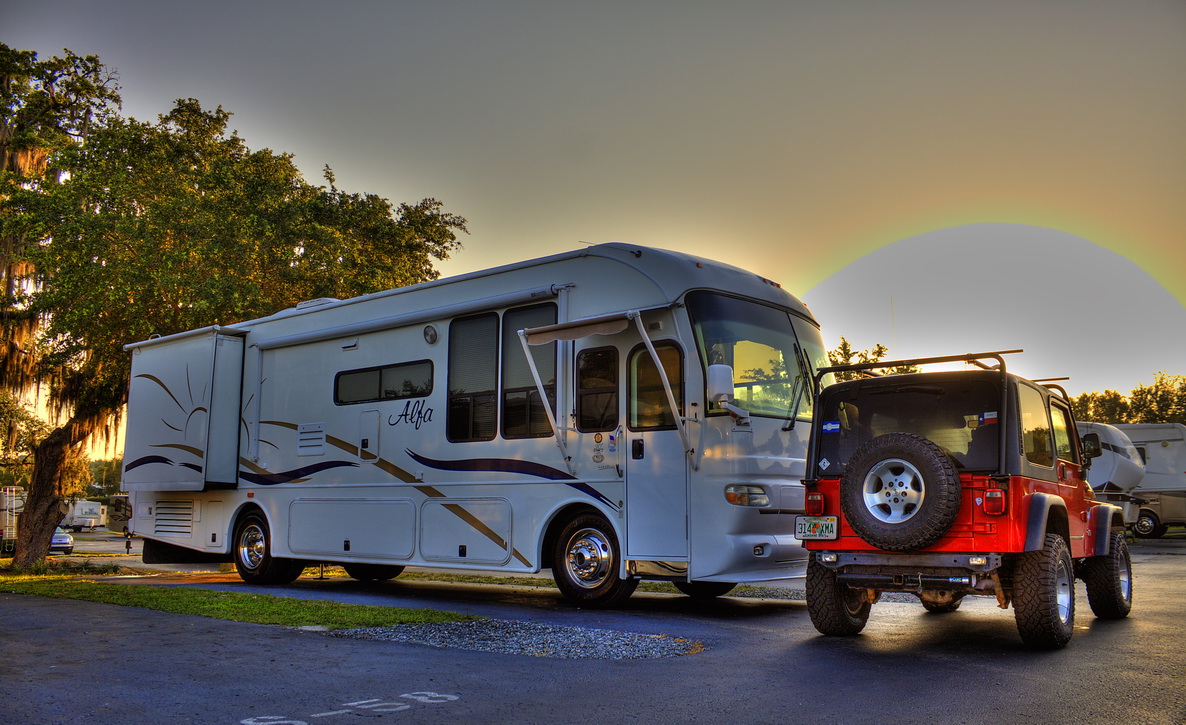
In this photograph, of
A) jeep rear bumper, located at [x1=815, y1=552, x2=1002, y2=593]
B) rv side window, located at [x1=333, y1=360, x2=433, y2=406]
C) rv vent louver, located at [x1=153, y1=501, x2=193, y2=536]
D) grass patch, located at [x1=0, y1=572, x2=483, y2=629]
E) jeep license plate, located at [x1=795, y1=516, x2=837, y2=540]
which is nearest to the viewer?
jeep rear bumper, located at [x1=815, y1=552, x2=1002, y2=593]

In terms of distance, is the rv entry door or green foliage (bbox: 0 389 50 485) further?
green foliage (bbox: 0 389 50 485)

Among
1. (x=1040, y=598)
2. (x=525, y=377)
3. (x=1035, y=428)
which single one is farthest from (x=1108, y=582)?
(x=525, y=377)

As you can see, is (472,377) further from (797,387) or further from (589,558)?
(797,387)

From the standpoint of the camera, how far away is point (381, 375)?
12750mm

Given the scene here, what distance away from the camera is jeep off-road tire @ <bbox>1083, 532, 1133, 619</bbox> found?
9.40m

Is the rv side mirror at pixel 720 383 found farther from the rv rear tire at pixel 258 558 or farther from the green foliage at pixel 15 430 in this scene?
the green foliage at pixel 15 430

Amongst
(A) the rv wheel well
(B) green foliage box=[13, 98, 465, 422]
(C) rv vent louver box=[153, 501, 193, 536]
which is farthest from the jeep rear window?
(B) green foliage box=[13, 98, 465, 422]

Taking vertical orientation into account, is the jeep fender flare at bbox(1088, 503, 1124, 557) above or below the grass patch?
above

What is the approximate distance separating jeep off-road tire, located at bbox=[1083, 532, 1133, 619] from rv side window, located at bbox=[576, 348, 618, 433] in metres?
4.75

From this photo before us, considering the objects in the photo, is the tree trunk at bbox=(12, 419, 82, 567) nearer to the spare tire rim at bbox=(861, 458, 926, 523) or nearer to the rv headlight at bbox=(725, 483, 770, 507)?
the rv headlight at bbox=(725, 483, 770, 507)

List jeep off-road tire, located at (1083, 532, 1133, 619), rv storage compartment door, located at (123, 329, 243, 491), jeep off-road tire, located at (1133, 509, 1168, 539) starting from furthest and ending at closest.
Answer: jeep off-road tire, located at (1133, 509, 1168, 539)
rv storage compartment door, located at (123, 329, 243, 491)
jeep off-road tire, located at (1083, 532, 1133, 619)

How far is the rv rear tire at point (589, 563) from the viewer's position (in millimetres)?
10180

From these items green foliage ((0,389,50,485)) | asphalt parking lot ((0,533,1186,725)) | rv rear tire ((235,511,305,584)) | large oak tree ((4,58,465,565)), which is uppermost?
large oak tree ((4,58,465,565))

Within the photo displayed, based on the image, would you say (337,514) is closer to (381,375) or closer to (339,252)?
(381,375)
